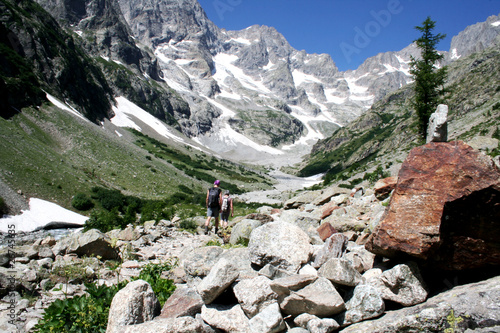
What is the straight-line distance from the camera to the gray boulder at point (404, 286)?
454 cm

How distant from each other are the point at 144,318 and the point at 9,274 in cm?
465

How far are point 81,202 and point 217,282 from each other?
2864 centimetres

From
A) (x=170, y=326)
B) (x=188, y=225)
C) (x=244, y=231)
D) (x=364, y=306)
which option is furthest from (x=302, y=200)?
(x=170, y=326)

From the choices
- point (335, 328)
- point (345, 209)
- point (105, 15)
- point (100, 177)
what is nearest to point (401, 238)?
point (335, 328)

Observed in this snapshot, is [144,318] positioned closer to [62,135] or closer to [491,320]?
[491,320]

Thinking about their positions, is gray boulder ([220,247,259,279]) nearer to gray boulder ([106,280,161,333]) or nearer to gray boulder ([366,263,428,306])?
gray boulder ([106,280,161,333])

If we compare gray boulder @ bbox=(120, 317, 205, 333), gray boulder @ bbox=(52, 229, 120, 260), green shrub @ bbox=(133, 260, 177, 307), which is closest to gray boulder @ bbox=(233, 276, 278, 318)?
gray boulder @ bbox=(120, 317, 205, 333)

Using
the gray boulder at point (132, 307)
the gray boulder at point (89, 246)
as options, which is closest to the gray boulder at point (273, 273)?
the gray boulder at point (132, 307)

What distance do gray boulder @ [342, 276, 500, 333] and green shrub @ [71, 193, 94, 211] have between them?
30559 mm

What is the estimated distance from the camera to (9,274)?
6.84 m

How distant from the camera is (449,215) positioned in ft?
15.5

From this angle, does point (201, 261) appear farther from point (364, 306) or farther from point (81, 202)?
point (81, 202)

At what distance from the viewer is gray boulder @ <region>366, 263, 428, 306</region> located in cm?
454

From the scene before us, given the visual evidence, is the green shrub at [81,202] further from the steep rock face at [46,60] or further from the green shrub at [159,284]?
the steep rock face at [46,60]
